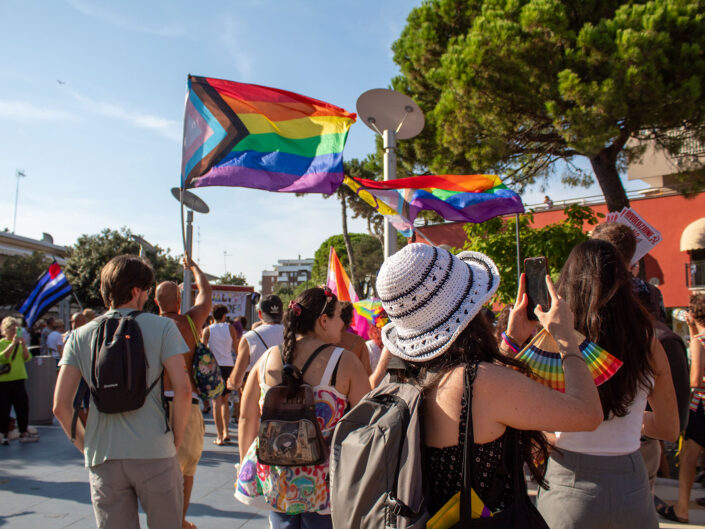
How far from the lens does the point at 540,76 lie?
10.3m

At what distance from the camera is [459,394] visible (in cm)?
155

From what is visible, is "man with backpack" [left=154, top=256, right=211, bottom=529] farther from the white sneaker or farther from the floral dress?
the white sneaker

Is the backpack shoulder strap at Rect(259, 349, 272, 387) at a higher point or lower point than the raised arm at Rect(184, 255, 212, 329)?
lower

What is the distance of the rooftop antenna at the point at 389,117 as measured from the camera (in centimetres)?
593

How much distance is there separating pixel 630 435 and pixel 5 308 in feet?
122

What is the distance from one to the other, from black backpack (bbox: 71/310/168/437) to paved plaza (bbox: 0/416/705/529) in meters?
2.18

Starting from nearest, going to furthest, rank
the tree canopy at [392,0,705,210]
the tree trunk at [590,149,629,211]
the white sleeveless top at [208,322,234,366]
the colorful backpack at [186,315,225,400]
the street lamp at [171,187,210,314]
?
the colorful backpack at [186,315,225,400], the street lamp at [171,187,210,314], the white sleeveless top at [208,322,234,366], the tree canopy at [392,0,705,210], the tree trunk at [590,149,629,211]

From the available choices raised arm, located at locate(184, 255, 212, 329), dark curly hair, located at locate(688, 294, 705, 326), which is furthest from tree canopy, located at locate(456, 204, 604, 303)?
raised arm, located at locate(184, 255, 212, 329)

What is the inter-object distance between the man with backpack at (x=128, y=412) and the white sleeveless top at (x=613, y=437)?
1856 mm

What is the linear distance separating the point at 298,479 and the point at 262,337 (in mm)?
3682

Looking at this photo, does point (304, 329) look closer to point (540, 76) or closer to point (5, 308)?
point (540, 76)

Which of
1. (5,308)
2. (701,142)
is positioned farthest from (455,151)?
(5,308)

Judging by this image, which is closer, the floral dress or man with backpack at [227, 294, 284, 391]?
the floral dress

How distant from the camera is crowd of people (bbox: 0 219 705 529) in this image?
Answer: 155 centimetres
